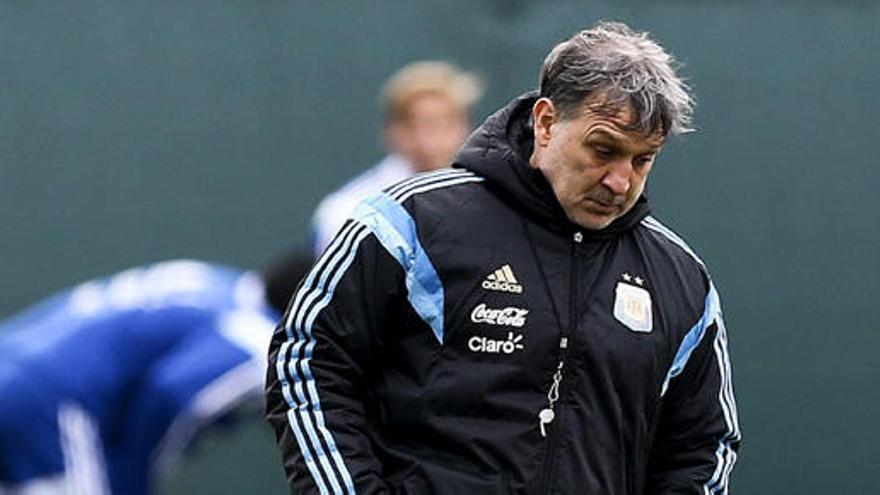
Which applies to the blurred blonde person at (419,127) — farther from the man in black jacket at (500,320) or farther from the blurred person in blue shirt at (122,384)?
the man in black jacket at (500,320)

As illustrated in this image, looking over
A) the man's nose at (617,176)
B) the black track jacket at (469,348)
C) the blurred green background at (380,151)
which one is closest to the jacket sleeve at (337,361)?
the black track jacket at (469,348)

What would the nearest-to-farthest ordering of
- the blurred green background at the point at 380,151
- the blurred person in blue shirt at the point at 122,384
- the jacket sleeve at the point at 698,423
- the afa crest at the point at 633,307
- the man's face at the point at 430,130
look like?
the afa crest at the point at 633,307 → the jacket sleeve at the point at 698,423 → the blurred person in blue shirt at the point at 122,384 → the man's face at the point at 430,130 → the blurred green background at the point at 380,151

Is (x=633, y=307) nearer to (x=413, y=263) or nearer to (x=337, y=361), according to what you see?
(x=413, y=263)

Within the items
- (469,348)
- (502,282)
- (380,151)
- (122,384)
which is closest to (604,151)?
(502,282)

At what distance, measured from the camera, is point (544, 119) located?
12.1ft

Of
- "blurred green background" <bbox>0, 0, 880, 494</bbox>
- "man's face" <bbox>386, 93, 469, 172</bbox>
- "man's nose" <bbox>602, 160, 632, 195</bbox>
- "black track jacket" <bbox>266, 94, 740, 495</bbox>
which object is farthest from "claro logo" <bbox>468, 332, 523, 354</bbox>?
"blurred green background" <bbox>0, 0, 880, 494</bbox>

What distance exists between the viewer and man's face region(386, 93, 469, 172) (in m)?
6.11

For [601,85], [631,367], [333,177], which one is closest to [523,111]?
[601,85]

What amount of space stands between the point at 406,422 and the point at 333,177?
130 inches

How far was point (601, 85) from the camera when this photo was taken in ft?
11.8

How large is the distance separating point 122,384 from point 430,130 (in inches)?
44.4

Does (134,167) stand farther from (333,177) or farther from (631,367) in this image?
(631,367)

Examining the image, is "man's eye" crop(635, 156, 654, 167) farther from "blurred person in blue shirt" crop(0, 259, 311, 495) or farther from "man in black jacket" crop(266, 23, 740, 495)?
"blurred person in blue shirt" crop(0, 259, 311, 495)

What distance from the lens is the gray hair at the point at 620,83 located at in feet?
11.7
